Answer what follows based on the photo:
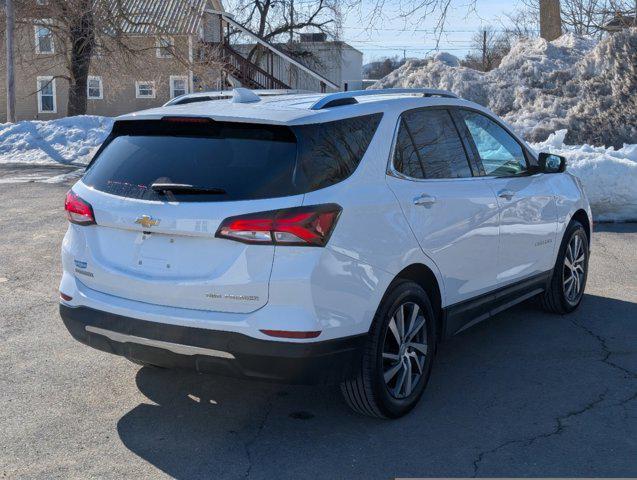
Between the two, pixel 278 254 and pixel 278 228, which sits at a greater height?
pixel 278 228

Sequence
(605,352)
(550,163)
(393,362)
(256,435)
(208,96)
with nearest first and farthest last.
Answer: (256,435)
(393,362)
(208,96)
(605,352)
(550,163)

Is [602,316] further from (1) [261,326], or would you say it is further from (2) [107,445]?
(2) [107,445]

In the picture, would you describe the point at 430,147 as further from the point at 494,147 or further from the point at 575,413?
the point at 575,413

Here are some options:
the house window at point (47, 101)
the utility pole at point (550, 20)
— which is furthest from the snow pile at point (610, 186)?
the house window at point (47, 101)

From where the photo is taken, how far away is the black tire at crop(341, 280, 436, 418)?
429 cm

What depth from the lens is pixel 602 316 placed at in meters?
6.75

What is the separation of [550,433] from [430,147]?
71.7 inches

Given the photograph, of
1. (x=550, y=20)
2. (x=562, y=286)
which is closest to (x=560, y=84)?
(x=550, y=20)

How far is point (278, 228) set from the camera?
390cm

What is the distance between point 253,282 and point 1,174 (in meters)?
13.6

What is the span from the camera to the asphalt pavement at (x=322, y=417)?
402 cm

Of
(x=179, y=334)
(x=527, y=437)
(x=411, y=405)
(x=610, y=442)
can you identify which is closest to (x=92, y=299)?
(x=179, y=334)

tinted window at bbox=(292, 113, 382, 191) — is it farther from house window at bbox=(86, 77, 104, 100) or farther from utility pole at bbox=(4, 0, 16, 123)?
house window at bbox=(86, 77, 104, 100)

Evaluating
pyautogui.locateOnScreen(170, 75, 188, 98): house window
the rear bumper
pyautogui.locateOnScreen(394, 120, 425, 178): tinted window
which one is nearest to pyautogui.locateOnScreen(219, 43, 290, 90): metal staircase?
pyautogui.locateOnScreen(170, 75, 188, 98): house window
